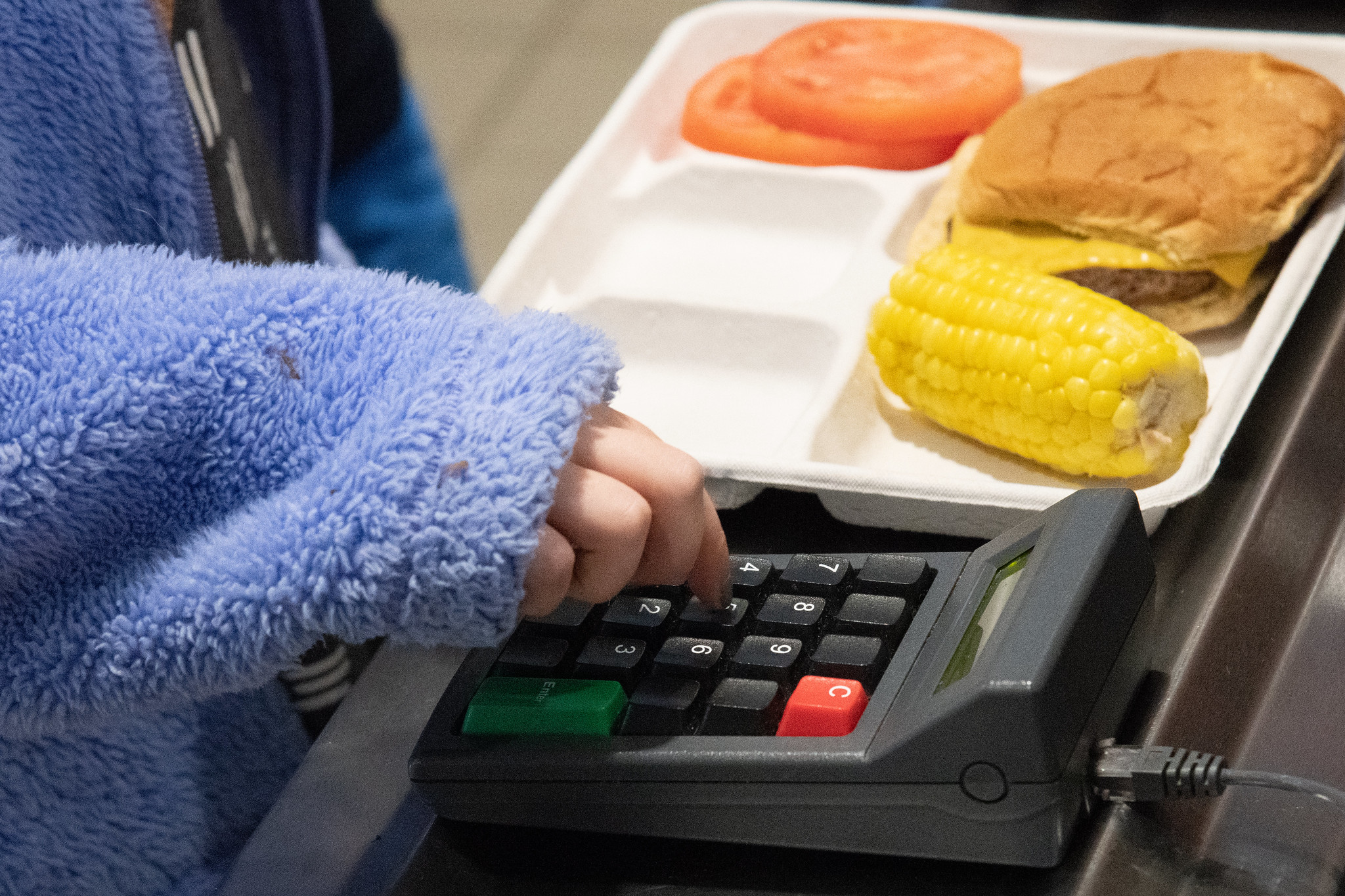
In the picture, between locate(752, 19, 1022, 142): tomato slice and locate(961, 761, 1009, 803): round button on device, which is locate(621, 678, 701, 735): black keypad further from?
locate(752, 19, 1022, 142): tomato slice

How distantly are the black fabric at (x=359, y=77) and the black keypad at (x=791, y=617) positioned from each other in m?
0.94

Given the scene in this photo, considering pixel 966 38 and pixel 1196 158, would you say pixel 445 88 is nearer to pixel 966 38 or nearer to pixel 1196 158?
pixel 966 38

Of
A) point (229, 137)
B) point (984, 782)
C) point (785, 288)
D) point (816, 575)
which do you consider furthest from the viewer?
point (785, 288)

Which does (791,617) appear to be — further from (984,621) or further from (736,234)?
(736,234)

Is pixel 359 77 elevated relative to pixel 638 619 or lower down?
lower down

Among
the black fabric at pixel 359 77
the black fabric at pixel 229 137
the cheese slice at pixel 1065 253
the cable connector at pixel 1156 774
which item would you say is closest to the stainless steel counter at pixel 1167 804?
the cable connector at pixel 1156 774

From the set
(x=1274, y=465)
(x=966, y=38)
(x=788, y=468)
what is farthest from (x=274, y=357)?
(x=966, y=38)

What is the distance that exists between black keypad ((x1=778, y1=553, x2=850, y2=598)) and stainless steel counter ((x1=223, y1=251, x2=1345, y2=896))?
0.34ft

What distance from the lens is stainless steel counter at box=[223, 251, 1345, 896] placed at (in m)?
0.44

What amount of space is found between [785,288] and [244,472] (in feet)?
1.81

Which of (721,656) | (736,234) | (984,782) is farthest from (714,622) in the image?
(736,234)

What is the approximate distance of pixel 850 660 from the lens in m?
0.48

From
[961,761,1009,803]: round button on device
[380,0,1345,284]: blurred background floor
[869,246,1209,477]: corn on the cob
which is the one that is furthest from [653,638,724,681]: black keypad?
[380,0,1345,284]: blurred background floor

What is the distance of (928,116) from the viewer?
967 mm
